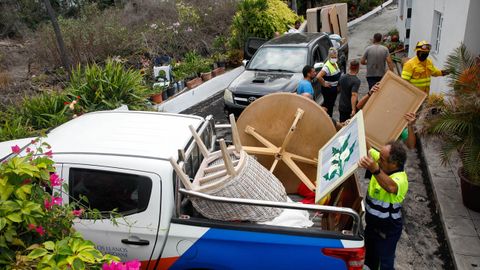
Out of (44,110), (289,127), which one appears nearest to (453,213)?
(289,127)

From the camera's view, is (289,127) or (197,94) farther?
(197,94)

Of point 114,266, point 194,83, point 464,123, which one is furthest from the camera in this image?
point 194,83

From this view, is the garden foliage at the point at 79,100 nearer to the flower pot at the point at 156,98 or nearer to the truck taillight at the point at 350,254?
the flower pot at the point at 156,98

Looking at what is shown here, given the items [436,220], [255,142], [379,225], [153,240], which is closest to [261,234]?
[153,240]

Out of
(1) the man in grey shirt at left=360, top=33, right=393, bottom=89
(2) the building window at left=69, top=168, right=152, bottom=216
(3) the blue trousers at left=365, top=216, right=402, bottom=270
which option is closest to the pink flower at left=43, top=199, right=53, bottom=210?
(2) the building window at left=69, top=168, right=152, bottom=216

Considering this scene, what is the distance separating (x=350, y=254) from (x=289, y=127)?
71.8 inches

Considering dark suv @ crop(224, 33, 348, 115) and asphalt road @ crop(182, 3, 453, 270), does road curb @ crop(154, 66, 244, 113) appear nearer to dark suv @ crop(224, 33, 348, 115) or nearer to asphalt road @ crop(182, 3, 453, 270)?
dark suv @ crop(224, 33, 348, 115)

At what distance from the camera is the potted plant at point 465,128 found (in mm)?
4660

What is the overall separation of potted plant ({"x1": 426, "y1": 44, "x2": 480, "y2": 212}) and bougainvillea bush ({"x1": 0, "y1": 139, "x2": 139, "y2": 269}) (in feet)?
13.7

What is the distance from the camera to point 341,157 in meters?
3.51

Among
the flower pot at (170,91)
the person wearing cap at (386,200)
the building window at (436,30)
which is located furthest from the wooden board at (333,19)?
the person wearing cap at (386,200)

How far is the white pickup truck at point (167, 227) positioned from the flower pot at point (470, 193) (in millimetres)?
2257

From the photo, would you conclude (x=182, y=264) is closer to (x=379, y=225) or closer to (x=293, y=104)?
(x=379, y=225)

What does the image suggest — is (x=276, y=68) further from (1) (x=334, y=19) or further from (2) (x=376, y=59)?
(1) (x=334, y=19)
